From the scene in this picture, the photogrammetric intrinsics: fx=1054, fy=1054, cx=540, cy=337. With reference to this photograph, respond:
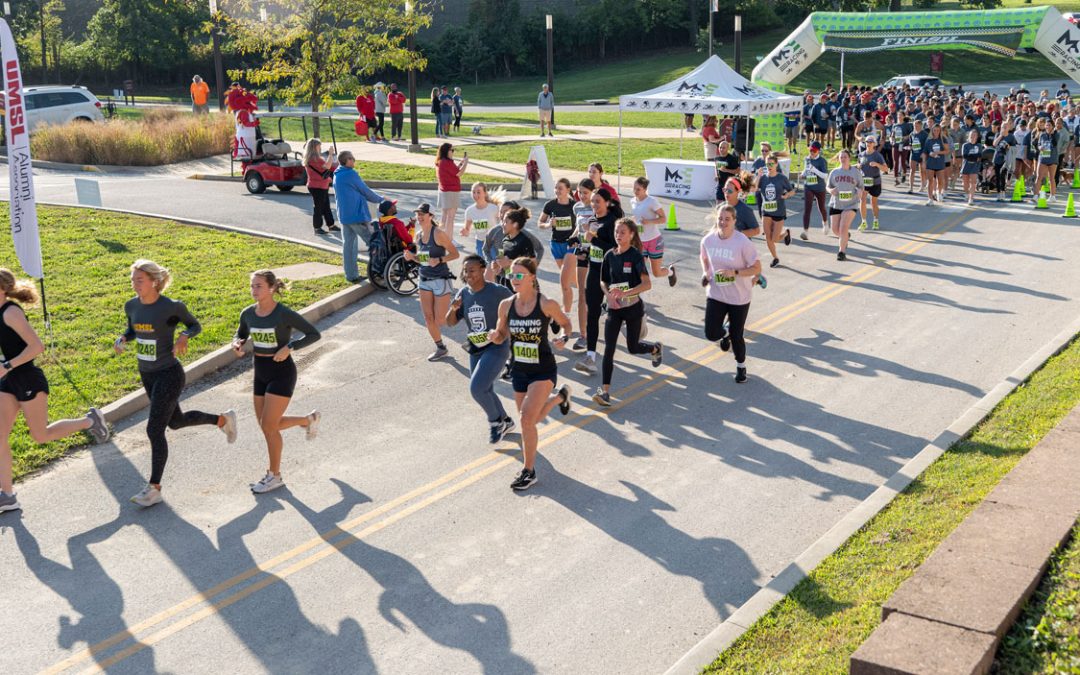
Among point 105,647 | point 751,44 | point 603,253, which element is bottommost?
point 105,647

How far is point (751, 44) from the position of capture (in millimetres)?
68000

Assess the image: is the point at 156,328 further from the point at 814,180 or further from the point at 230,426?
the point at 814,180

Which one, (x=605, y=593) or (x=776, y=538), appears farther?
(x=776, y=538)

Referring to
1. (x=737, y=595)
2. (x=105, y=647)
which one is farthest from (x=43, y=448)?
(x=737, y=595)

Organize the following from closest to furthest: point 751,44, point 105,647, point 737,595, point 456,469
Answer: point 105,647 → point 737,595 → point 456,469 → point 751,44

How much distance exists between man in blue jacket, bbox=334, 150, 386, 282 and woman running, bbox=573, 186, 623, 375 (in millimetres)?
4176

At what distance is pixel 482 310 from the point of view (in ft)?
30.0

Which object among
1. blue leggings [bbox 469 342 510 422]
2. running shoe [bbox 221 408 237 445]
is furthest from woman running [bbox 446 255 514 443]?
running shoe [bbox 221 408 237 445]

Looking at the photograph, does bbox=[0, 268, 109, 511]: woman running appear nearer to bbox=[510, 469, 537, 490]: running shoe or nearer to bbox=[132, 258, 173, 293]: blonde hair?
bbox=[132, 258, 173, 293]: blonde hair

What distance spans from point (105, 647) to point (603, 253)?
678 centimetres

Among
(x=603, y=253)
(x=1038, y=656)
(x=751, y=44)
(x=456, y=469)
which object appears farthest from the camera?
(x=751, y=44)

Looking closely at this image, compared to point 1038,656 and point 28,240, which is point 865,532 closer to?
point 1038,656

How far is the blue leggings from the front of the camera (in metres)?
9.12

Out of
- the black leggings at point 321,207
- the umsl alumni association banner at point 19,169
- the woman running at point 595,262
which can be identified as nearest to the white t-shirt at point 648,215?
the woman running at point 595,262
